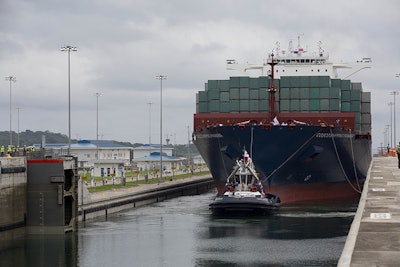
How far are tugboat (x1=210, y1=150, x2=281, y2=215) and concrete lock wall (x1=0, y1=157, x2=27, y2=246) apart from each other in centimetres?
1520

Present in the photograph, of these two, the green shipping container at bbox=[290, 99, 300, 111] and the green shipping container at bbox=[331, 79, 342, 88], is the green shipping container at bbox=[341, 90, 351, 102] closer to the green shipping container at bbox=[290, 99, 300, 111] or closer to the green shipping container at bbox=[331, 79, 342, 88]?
the green shipping container at bbox=[331, 79, 342, 88]

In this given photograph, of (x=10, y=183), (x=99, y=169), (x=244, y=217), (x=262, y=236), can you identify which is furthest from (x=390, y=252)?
(x=99, y=169)

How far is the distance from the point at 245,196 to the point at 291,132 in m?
8.13

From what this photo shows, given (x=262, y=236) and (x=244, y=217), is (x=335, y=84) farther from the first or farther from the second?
(x=262, y=236)

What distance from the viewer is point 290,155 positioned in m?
57.5

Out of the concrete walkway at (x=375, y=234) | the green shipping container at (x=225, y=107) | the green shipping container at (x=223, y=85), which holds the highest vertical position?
the green shipping container at (x=223, y=85)

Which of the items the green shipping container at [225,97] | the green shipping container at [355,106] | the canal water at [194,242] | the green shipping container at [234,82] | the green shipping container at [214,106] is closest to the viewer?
the canal water at [194,242]

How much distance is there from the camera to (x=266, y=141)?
57375 millimetres

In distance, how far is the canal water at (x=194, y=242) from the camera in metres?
35.6

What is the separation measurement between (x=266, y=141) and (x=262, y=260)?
75.5ft

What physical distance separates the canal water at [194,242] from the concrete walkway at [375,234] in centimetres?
352

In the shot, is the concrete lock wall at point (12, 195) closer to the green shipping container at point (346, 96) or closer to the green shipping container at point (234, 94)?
the green shipping container at point (234, 94)

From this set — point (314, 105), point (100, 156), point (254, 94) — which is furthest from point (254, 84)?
point (100, 156)

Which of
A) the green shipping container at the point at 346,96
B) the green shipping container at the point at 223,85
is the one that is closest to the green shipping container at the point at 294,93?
the green shipping container at the point at 346,96
